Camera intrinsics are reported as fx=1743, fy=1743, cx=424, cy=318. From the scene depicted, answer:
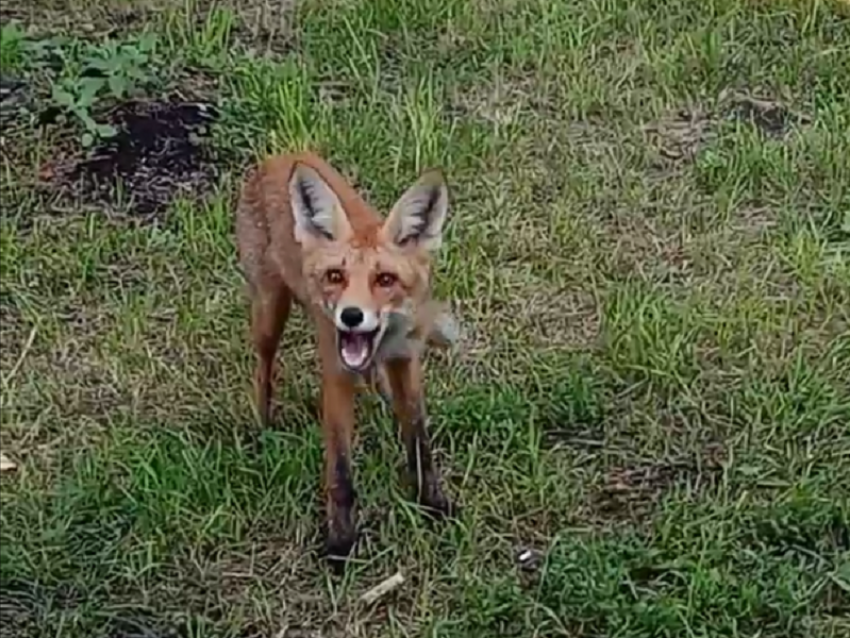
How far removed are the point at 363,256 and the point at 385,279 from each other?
8 cm

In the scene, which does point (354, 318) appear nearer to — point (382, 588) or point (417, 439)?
point (417, 439)

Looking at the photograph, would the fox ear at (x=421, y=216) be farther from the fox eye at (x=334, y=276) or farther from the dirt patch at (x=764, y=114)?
the dirt patch at (x=764, y=114)

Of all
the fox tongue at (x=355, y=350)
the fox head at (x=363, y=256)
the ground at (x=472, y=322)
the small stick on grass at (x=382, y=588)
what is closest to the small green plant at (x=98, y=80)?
the ground at (x=472, y=322)

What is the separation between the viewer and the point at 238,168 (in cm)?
604

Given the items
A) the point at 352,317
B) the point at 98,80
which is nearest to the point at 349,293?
the point at 352,317

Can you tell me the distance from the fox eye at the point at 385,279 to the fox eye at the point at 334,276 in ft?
0.28

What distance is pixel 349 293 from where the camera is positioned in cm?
402

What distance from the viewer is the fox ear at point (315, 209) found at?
4.16 m

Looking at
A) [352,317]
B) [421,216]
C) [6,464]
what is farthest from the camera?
[6,464]

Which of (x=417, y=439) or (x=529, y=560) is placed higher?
(x=417, y=439)

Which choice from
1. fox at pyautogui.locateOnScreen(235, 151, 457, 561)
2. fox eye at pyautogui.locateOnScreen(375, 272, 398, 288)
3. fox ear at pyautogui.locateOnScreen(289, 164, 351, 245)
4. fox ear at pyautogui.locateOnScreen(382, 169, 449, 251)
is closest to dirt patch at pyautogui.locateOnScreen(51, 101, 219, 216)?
fox at pyautogui.locateOnScreen(235, 151, 457, 561)

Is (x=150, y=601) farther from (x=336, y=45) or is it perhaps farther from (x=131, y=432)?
(x=336, y=45)

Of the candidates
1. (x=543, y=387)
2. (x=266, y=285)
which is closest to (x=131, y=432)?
(x=266, y=285)

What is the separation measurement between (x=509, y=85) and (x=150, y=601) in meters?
3.26
